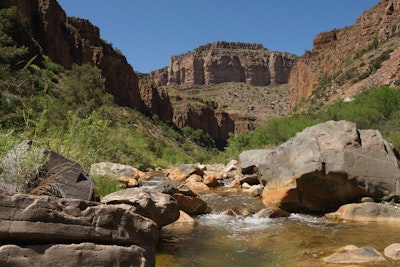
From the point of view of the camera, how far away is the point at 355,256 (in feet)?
18.7

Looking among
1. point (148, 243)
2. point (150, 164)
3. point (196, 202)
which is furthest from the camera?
point (150, 164)

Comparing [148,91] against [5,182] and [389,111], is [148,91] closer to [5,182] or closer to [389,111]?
[389,111]

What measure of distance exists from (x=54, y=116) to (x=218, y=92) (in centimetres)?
10311

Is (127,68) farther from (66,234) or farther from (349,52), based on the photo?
(66,234)

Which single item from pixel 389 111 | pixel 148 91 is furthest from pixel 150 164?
pixel 148 91

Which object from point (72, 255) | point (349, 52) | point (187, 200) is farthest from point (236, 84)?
point (72, 255)

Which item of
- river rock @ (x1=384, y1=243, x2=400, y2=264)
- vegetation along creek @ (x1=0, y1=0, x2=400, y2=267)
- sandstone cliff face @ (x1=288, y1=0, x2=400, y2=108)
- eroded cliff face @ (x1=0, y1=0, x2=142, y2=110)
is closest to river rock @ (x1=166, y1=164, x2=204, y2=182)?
vegetation along creek @ (x1=0, y1=0, x2=400, y2=267)

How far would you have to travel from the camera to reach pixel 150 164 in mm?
28391

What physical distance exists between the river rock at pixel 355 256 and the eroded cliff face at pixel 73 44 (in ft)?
139

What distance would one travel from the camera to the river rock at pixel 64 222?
3.21m

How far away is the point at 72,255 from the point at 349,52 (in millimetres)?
59825

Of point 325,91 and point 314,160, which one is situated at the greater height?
point 325,91

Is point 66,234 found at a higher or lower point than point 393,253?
higher

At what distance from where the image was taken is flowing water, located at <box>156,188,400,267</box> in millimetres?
6015
